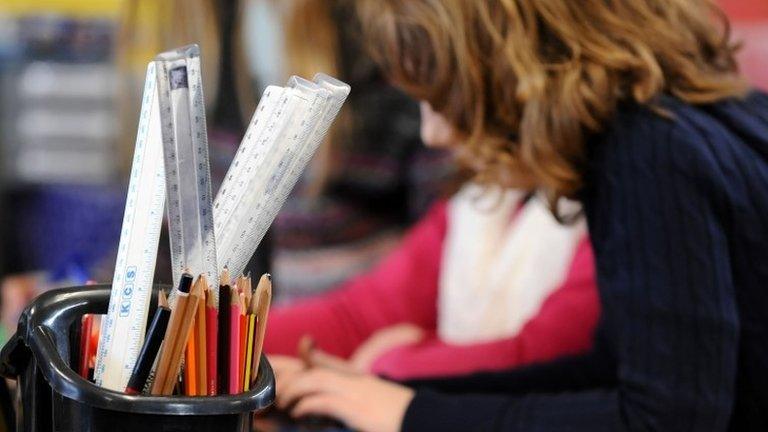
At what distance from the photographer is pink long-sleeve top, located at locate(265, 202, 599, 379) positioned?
3.15 ft

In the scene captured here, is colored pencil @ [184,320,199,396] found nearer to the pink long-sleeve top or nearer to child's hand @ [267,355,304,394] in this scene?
child's hand @ [267,355,304,394]

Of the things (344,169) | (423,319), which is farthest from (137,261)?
(344,169)

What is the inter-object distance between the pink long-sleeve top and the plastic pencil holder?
0.48 meters

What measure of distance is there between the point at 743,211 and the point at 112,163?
171 centimetres

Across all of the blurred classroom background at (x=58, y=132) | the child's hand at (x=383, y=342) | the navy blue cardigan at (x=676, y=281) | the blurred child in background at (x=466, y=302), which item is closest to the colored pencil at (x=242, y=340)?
the navy blue cardigan at (x=676, y=281)

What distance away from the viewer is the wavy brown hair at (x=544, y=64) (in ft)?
2.25

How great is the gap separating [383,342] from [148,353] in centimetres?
61

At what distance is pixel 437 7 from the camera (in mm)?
695

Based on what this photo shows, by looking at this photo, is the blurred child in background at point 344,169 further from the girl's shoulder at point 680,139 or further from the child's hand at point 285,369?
the girl's shoulder at point 680,139

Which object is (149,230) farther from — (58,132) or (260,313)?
(58,132)

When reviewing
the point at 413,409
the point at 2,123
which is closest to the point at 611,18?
the point at 413,409

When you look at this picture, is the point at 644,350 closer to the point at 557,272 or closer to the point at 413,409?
the point at 413,409

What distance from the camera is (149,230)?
0.45 m

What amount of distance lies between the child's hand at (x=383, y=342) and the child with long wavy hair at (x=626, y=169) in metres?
0.25
